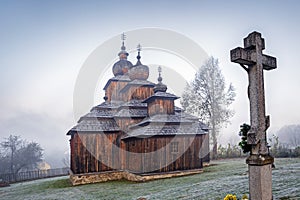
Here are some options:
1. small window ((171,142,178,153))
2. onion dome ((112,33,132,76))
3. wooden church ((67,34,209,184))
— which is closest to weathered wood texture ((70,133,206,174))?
wooden church ((67,34,209,184))

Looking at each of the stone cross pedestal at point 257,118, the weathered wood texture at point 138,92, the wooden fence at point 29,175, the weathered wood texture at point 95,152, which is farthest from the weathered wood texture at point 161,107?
the wooden fence at point 29,175

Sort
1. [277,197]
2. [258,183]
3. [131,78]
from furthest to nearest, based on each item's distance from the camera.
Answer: [131,78]
[277,197]
[258,183]

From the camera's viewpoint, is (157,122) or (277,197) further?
(157,122)

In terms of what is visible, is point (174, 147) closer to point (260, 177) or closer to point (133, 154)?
point (133, 154)

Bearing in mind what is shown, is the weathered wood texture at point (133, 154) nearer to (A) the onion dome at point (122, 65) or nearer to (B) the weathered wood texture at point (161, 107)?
(B) the weathered wood texture at point (161, 107)

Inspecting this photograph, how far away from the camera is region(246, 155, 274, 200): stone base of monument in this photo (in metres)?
5.35

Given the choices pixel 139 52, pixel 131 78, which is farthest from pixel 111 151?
→ pixel 139 52

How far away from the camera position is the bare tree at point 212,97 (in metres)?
28.2

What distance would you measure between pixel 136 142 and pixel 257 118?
1171 centimetres

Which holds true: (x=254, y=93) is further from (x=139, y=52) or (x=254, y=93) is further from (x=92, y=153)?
(x=139, y=52)

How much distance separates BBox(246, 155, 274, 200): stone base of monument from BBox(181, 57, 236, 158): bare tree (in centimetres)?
2299

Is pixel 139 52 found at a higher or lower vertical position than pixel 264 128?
higher

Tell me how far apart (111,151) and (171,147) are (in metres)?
4.42

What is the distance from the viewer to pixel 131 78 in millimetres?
23141
